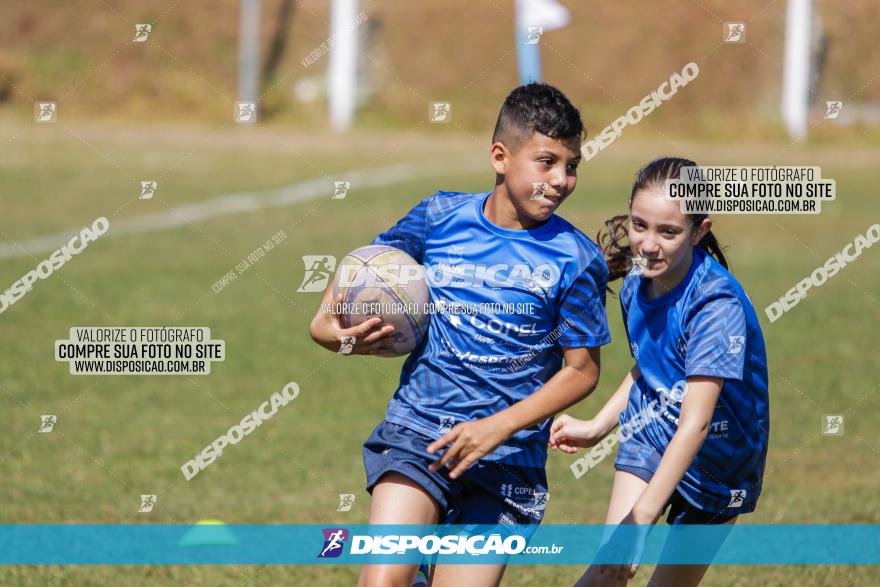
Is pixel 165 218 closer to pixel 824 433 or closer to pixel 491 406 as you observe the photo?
pixel 824 433

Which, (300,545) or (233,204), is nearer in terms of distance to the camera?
(300,545)

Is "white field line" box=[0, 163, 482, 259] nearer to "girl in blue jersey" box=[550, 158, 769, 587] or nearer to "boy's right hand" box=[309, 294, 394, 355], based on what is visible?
"boy's right hand" box=[309, 294, 394, 355]

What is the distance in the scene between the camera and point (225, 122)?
3269cm

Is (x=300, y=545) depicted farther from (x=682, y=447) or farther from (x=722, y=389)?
(x=682, y=447)

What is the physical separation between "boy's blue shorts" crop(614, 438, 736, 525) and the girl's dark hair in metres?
0.66

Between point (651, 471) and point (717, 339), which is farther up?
point (717, 339)

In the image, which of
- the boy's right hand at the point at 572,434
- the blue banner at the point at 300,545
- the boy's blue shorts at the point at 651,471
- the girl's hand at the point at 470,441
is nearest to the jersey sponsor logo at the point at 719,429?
the boy's blue shorts at the point at 651,471

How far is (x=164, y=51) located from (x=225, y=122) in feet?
20.9

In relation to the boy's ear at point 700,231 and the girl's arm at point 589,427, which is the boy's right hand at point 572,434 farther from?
the boy's ear at point 700,231

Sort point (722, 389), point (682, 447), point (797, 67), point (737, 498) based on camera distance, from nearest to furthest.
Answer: point (682, 447), point (722, 389), point (737, 498), point (797, 67)

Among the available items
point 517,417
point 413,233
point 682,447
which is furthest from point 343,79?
point 682,447

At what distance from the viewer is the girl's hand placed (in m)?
4.37

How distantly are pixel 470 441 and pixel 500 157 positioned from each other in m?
1.07

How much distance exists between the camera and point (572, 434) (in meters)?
5.09
